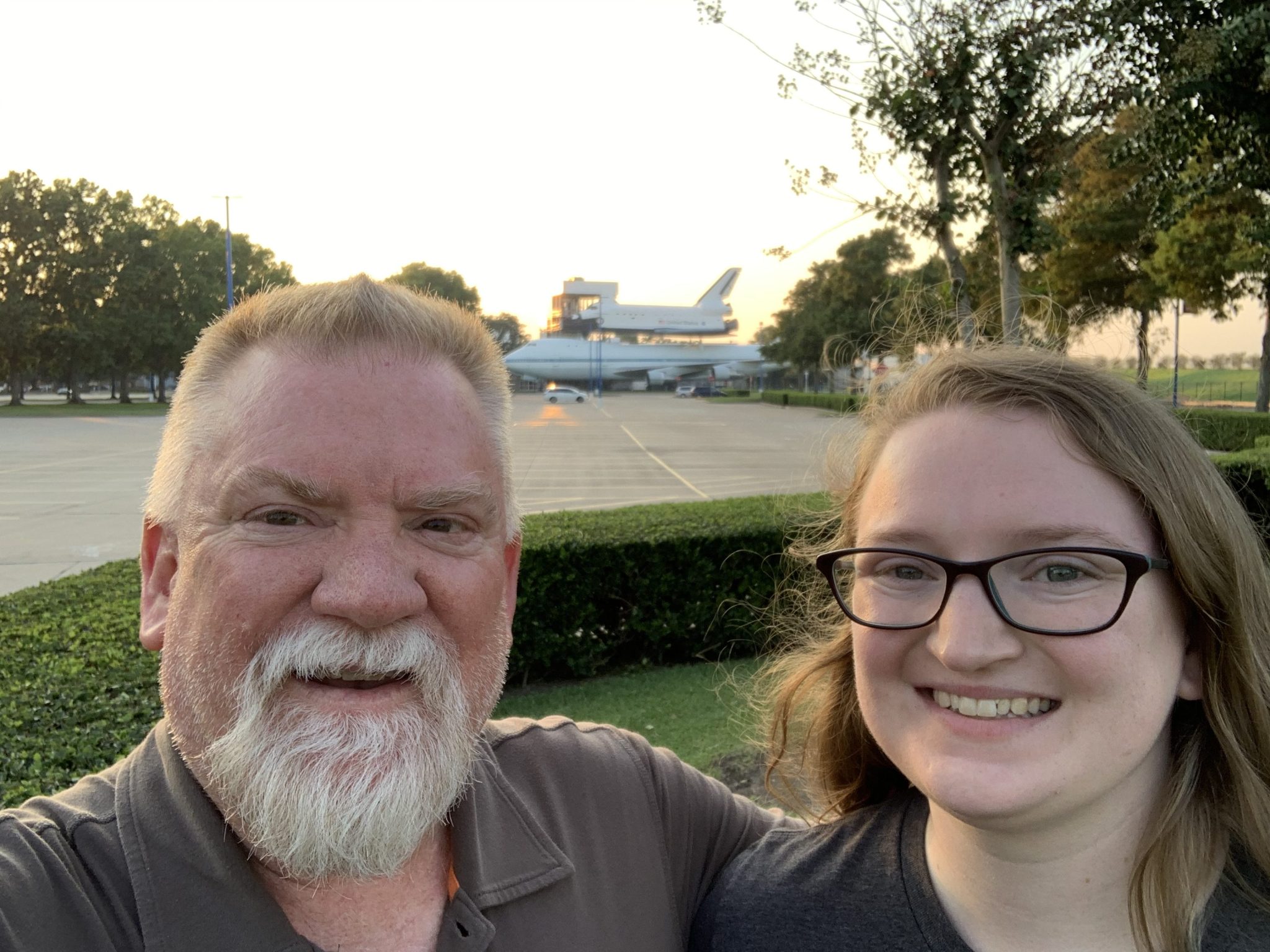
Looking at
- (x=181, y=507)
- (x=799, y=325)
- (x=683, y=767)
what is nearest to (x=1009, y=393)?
(x=683, y=767)

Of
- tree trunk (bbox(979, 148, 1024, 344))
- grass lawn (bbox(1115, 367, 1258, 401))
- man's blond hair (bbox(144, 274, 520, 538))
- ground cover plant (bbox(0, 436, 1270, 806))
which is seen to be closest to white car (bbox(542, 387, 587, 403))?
grass lawn (bbox(1115, 367, 1258, 401))

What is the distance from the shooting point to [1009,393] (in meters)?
1.50

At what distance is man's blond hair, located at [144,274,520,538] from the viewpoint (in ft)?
5.10

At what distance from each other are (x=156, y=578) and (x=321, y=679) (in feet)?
1.38

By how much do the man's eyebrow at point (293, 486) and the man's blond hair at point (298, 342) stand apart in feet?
0.45

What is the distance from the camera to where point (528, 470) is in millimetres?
20359

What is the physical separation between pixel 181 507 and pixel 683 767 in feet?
3.78

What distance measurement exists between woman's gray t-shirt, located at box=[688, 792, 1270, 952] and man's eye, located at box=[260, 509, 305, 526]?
1021mm

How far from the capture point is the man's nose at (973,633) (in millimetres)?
1336

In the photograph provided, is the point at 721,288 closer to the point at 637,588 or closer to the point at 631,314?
the point at 631,314

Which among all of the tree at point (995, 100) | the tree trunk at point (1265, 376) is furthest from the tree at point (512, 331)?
the tree at point (995, 100)

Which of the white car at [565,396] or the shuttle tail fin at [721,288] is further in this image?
the shuttle tail fin at [721,288]

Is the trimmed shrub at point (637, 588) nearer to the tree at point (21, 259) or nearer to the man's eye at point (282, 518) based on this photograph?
the man's eye at point (282, 518)

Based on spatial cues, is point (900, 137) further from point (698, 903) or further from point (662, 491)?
point (662, 491)
